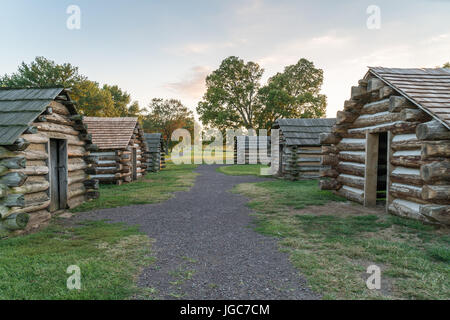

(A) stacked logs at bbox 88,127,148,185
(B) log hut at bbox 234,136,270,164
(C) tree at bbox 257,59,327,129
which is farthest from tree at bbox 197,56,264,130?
(A) stacked logs at bbox 88,127,148,185

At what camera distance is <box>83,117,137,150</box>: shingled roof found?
1559 cm

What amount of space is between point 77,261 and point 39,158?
412 cm

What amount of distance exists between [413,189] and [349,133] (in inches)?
156

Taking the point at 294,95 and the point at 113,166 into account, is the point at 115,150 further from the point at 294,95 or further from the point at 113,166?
the point at 294,95

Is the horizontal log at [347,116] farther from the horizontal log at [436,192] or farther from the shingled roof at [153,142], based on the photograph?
the shingled roof at [153,142]

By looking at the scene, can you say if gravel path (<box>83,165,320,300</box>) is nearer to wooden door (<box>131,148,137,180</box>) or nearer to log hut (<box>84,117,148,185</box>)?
log hut (<box>84,117,148,185</box>)

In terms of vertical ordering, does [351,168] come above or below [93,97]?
below

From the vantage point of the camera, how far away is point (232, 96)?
36969 millimetres

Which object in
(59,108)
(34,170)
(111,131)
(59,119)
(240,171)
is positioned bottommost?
(240,171)

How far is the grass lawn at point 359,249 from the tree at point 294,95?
26.9 metres

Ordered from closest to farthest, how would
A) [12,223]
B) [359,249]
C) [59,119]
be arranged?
1. [359,249]
2. [12,223]
3. [59,119]

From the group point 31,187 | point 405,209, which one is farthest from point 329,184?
point 31,187

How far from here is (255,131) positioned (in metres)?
35.5
